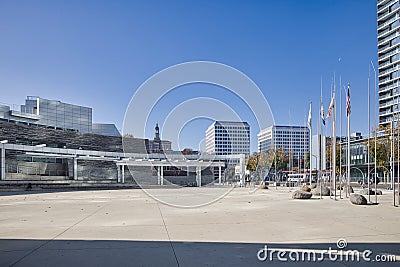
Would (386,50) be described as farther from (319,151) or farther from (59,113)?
(59,113)

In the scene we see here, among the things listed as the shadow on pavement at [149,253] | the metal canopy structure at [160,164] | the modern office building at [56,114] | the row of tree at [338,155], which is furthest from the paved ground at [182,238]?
the modern office building at [56,114]

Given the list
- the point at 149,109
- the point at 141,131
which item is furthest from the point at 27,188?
the point at 149,109

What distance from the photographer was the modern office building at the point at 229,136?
40031mm

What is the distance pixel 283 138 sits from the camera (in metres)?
76.5

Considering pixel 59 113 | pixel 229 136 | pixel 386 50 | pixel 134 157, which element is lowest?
pixel 134 157

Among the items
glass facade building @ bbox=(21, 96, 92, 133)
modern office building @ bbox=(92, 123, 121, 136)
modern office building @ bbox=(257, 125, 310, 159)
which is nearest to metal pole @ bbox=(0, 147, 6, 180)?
glass facade building @ bbox=(21, 96, 92, 133)

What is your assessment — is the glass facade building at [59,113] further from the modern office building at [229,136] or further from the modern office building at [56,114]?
the modern office building at [229,136]

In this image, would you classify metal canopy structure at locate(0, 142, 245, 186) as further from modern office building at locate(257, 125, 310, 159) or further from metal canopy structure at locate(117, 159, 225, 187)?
modern office building at locate(257, 125, 310, 159)

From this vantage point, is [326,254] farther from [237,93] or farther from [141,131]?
[141,131]

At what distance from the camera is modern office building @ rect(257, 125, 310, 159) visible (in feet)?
203

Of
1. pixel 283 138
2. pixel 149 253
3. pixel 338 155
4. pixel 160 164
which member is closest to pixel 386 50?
pixel 338 155

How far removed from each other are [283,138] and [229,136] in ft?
121

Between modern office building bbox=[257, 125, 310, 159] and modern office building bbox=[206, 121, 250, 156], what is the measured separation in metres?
14.0

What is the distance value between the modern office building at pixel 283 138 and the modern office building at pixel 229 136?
14010 millimetres
